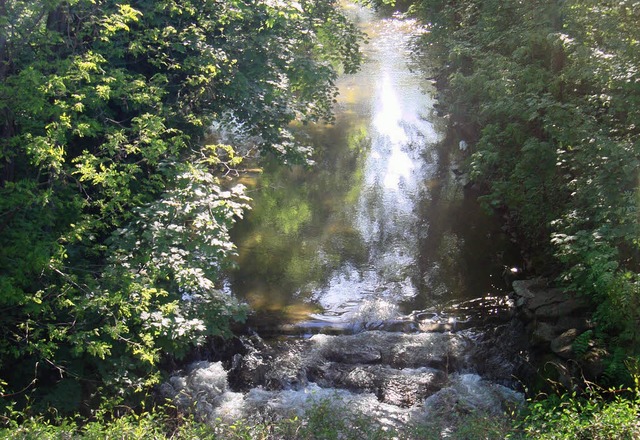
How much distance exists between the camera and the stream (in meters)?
7.93

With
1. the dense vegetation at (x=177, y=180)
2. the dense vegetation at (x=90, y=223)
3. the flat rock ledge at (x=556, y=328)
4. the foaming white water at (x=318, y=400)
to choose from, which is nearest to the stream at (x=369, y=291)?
the foaming white water at (x=318, y=400)

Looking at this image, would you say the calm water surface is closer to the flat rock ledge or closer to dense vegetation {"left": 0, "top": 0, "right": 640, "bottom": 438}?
the flat rock ledge

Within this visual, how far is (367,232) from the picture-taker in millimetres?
12773

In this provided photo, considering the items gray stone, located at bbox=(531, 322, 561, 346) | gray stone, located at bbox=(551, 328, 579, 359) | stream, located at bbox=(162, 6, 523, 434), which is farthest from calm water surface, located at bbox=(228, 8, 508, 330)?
gray stone, located at bbox=(551, 328, 579, 359)

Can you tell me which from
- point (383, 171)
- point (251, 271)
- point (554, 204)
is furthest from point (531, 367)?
point (383, 171)

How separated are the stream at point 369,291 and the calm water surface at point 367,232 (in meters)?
0.04

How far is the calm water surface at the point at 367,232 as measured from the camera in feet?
33.9

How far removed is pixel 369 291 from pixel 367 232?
2.44 m

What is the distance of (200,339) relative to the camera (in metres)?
6.87

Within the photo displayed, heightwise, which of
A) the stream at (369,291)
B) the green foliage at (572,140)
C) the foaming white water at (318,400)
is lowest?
the foaming white water at (318,400)

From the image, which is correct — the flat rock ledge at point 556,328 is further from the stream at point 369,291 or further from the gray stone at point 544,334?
the stream at point 369,291

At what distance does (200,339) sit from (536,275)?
231 inches

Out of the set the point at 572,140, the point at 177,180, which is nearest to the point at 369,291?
the point at 572,140

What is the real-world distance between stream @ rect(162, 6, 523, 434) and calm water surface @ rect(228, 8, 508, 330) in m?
0.04
